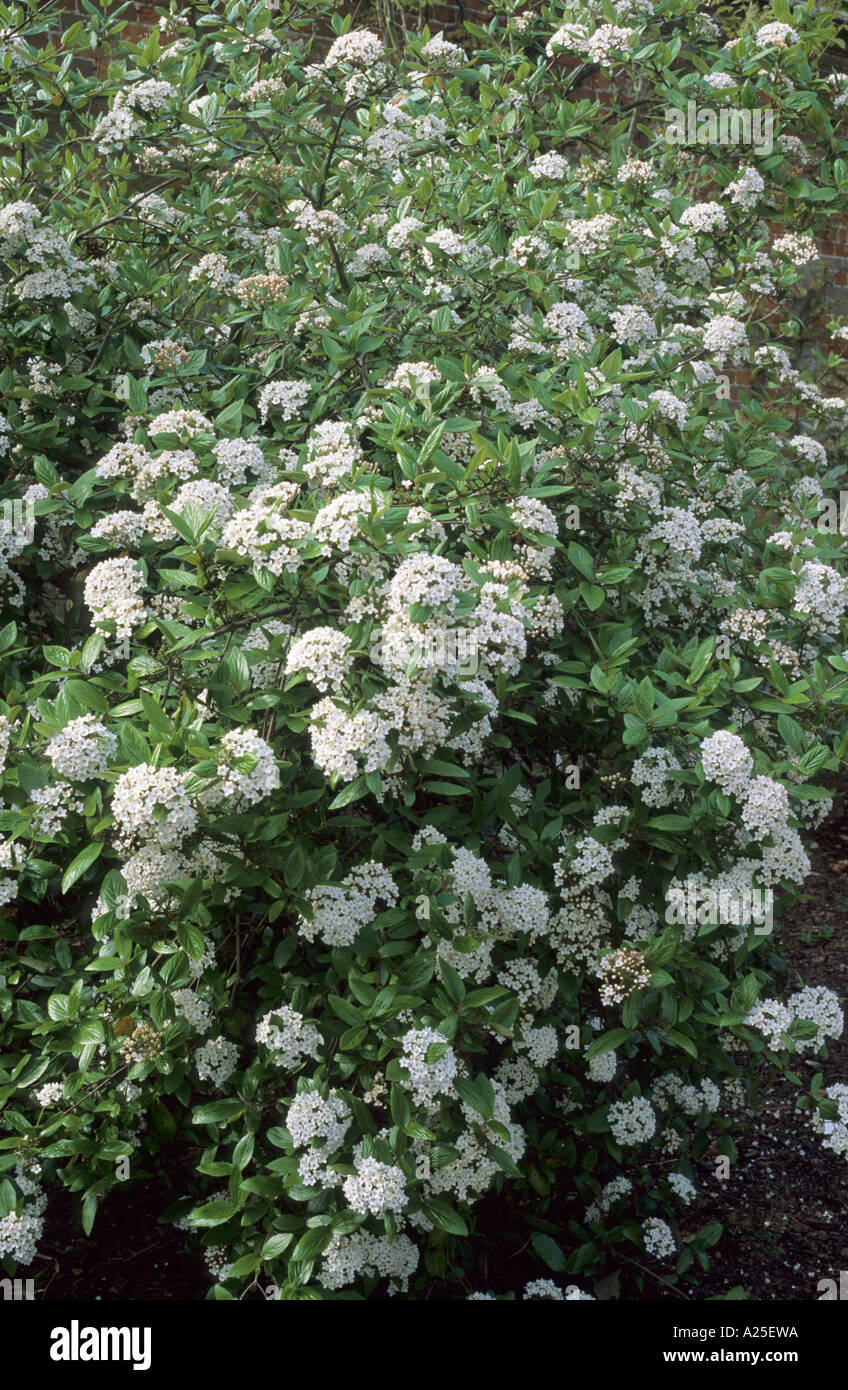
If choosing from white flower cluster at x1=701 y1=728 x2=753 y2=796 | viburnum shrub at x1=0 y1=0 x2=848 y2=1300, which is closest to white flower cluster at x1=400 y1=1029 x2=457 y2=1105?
viburnum shrub at x1=0 y1=0 x2=848 y2=1300

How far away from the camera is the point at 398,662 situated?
2.06 m

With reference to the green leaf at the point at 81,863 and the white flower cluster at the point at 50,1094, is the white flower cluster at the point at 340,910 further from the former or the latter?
the white flower cluster at the point at 50,1094

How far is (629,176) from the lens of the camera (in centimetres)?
348

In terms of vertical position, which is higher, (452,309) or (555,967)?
(452,309)

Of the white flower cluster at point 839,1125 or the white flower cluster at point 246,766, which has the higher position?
the white flower cluster at point 246,766

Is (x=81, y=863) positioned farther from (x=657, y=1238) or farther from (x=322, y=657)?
(x=657, y=1238)

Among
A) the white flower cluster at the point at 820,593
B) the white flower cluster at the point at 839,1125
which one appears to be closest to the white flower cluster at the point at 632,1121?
the white flower cluster at the point at 839,1125

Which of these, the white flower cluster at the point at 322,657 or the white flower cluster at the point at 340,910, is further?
the white flower cluster at the point at 340,910

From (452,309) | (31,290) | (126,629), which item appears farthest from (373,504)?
(31,290)

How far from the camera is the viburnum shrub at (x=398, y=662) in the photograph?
221 cm

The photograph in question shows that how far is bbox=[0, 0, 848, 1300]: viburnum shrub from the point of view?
2213mm

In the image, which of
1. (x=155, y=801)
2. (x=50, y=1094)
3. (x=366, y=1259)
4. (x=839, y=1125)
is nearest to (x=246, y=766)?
(x=155, y=801)
